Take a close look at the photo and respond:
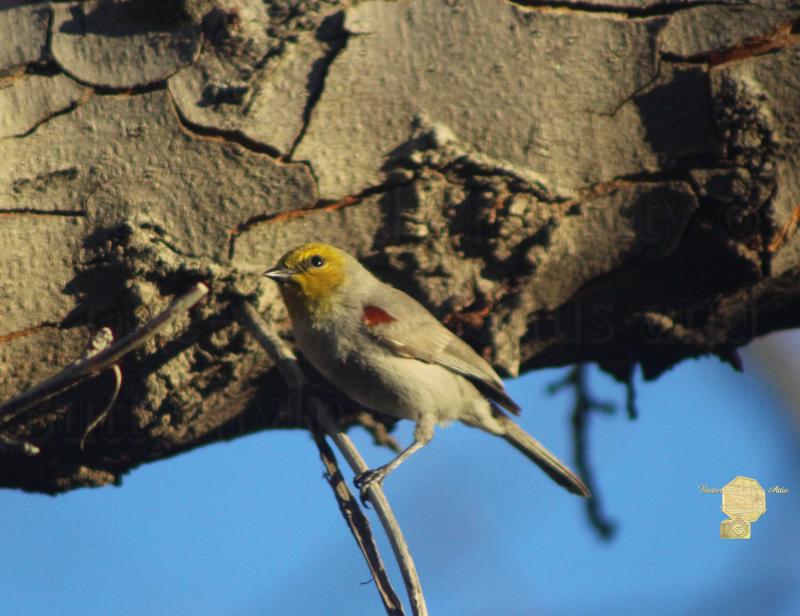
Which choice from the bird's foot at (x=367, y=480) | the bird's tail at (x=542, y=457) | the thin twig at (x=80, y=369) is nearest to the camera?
the thin twig at (x=80, y=369)

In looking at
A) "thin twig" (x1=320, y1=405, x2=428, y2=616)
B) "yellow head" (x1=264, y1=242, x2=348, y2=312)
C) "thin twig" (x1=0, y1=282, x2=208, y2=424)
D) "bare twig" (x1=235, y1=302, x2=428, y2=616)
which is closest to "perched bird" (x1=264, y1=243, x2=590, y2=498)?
"yellow head" (x1=264, y1=242, x2=348, y2=312)

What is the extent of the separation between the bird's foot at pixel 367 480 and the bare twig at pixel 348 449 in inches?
1.1

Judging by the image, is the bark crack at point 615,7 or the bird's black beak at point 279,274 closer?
the bark crack at point 615,7

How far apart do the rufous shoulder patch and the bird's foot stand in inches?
21.8

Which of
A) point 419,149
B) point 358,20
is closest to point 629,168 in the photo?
point 419,149

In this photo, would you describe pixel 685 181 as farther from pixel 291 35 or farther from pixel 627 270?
pixel 291 35

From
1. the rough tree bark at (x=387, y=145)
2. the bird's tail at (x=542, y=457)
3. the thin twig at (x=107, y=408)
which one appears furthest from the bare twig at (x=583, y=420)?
the thin twig at (x=107, y=408)

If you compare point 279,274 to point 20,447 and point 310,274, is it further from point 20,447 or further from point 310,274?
point 20,447

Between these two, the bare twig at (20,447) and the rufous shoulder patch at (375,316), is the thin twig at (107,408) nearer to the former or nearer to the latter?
the bare twig at (20,447)

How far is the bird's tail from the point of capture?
3641 millimetres

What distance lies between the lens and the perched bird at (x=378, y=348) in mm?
3012

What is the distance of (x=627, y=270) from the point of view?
102 inches

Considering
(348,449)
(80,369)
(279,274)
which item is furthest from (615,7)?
(80,369)

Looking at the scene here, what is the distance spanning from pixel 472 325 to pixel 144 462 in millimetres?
1215
